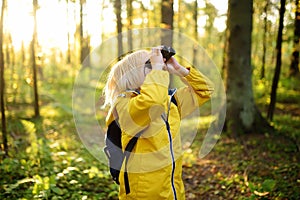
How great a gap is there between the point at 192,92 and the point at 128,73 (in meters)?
0.70

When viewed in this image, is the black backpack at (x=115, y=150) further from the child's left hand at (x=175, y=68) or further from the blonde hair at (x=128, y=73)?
the child's left hand at (x=175, y=68)

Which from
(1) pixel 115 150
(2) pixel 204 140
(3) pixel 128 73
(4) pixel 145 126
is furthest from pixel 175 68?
(2) pixel 204 140

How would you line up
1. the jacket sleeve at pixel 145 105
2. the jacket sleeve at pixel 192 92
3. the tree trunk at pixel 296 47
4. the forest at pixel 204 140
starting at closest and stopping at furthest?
1. the jacket sleeve at pixel 145 105
2. the jacket sleeve at pixel 192 92
3. the forest at pixel 204 140
4. the tree trunk at pixel 296 47

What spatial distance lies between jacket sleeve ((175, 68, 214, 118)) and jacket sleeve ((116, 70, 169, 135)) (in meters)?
0.44

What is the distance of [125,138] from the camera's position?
244 cm

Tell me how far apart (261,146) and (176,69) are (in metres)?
4.26

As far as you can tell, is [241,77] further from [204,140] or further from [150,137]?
[150,137]

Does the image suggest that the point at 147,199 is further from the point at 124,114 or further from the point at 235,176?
the point at 235,176

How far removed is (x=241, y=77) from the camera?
7.03m

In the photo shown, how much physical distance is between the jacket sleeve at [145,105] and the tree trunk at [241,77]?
5006 millimetres

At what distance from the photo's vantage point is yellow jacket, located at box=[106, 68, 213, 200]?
2260 mm

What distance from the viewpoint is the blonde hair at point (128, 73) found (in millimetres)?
2395

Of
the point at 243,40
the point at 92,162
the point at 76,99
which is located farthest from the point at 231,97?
the point at 76,99

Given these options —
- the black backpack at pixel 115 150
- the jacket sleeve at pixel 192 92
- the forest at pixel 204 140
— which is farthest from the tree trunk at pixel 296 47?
the black backpack at pixel 115 150
